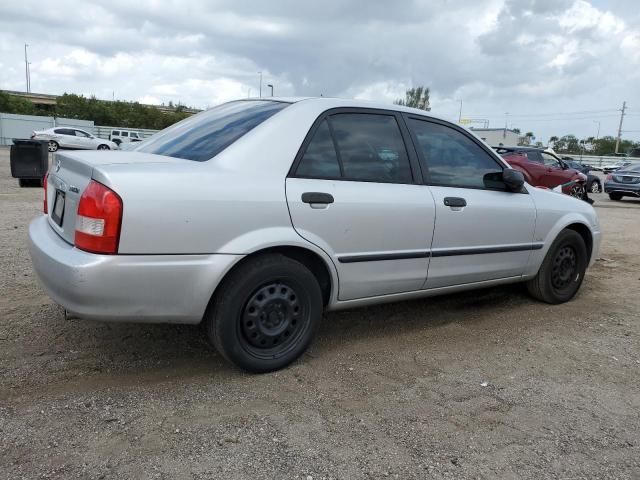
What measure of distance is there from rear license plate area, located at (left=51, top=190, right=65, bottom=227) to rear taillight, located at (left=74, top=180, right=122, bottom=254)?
0.49 m

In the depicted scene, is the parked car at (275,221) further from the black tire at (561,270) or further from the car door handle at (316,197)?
the black tire at (561,270)

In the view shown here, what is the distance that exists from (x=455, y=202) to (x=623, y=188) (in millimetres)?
17093

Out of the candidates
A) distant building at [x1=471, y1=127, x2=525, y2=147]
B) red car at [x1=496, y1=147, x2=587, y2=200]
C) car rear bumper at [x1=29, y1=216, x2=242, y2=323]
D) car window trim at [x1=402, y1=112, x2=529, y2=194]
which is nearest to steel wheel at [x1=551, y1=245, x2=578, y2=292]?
car window trim at [x1=402, y1=112, x2=529, y2=194]

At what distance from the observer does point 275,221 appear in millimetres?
3014

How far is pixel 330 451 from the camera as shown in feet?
8.19

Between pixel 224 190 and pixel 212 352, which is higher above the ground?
pixel 224 190

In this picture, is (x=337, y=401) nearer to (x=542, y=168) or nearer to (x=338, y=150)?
(x=338, y=150)

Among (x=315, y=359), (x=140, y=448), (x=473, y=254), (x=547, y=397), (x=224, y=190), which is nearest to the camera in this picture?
(x=140, y=448)

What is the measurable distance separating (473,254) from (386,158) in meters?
1.04

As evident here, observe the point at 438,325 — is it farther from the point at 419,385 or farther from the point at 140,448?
the point at 140,448

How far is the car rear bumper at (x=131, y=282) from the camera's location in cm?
264

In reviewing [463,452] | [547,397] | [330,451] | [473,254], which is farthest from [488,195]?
[330,451]

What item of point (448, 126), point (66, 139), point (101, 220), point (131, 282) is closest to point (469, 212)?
Answer: point (448, 126)

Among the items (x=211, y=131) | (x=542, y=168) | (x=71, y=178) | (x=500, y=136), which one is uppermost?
(x=500, y=136)
